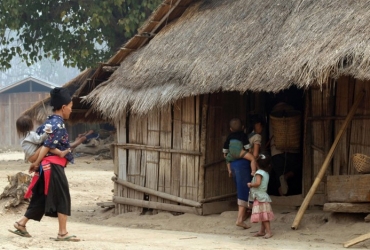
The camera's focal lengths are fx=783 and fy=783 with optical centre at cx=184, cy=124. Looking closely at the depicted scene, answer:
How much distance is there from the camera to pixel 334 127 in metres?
9.97

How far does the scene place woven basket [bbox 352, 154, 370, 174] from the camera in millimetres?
8906

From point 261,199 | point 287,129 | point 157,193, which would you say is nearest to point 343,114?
point 287,129

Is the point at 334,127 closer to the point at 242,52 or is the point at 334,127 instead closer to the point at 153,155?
the point at 242,52

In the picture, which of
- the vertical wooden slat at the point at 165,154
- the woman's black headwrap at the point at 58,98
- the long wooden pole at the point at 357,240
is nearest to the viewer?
the long wooden pole at the point at 357,240

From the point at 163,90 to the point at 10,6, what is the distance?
12128 millimetres

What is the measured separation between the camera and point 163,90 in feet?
35.8

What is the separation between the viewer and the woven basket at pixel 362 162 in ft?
29.2

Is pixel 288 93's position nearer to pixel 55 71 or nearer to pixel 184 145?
pixel 184 145

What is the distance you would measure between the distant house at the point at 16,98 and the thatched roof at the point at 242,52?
883 inches

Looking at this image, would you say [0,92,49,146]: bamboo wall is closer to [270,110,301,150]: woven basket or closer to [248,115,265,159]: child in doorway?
[270,110,301,150]: woven basket

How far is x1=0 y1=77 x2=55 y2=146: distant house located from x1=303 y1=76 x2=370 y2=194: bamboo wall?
25.0 meters

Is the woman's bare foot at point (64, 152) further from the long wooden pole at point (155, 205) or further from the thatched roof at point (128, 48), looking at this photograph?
the thatched roof at point (128, 48)

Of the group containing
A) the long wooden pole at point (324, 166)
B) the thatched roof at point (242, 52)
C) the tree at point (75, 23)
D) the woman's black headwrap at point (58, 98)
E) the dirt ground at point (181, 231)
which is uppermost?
the tree at point (75, 23)

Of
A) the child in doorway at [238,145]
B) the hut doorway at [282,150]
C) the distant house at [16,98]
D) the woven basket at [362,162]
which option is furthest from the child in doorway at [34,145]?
the distant house at [16,98]
